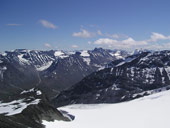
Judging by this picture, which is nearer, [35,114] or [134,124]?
[134,124]

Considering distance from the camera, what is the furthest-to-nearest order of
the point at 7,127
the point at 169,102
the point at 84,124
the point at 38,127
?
1. the point at 169,102
2. the point at 84,124
3. the point at 38,127
4. the point at 7,127

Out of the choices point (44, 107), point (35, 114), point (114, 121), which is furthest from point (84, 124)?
point (44, 107)

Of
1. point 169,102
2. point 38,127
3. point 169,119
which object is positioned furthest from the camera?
point 169,102

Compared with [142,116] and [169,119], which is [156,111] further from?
[169,119]

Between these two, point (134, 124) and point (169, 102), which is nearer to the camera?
point (134, 124)

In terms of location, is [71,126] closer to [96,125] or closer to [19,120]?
[96,125]

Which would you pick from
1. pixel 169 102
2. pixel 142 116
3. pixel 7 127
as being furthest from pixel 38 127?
pixel 169 102

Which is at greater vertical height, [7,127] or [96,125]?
[7,127]

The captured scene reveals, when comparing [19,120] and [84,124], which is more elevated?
[19,120]

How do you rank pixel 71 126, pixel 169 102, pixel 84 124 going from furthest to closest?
pixel 169 102 → pixel 84 124 → pixel 71 126
